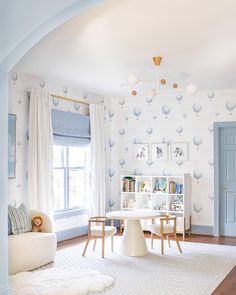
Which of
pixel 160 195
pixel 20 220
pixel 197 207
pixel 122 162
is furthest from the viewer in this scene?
pixel 122 162

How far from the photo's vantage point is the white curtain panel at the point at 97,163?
788 cm

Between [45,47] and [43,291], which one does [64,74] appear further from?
[43,291]

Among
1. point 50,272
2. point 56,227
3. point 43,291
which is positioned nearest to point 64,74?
point 56,227

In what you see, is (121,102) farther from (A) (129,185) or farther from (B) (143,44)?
(B) (143,44)

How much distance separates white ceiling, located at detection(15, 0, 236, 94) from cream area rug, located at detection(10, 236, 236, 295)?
2621 mm

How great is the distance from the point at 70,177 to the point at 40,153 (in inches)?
55.9

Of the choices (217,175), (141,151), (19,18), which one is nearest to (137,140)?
(141,151)

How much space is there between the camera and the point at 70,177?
7.68 m

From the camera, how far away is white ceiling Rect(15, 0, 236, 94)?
3.81m

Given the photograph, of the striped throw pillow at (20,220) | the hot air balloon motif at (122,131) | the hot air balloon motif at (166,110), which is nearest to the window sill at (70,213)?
the striped throw pillow at (20,220)

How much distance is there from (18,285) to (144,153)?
4.40 meters

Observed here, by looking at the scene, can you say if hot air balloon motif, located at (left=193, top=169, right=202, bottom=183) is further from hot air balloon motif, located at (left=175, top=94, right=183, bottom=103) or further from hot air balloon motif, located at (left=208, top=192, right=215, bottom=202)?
hot air balloon motif, located at (left=175, top=94, right=183, bottom=103)

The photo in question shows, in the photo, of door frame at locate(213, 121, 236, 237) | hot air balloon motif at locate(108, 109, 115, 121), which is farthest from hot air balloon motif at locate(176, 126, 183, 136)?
hot air balloon motif at locate(108, 109, 115, 121)

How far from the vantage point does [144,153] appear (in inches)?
331
